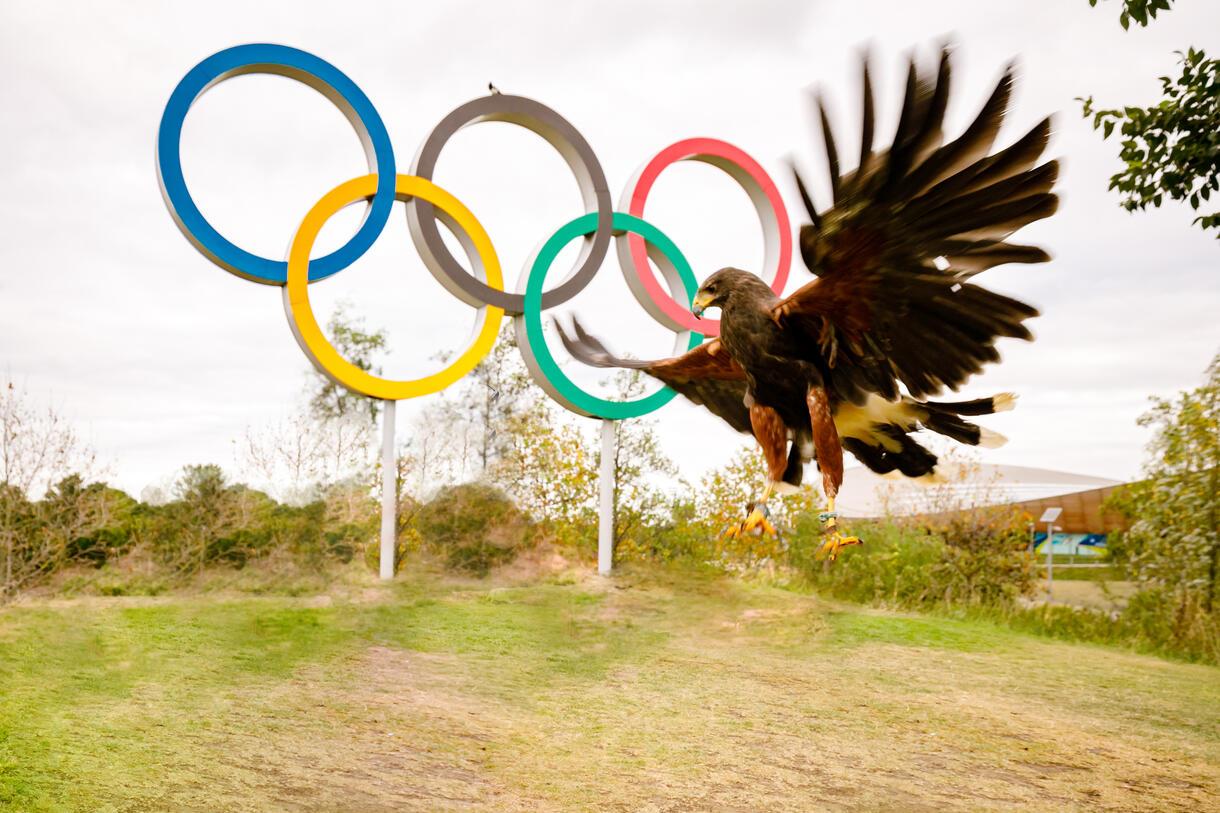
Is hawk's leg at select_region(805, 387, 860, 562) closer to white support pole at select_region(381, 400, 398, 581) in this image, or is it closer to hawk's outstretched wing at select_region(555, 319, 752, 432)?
hawk's outstretched wing at select_region(555, 319, 752, 432)

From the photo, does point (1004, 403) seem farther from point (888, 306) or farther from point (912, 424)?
point (888, 306)

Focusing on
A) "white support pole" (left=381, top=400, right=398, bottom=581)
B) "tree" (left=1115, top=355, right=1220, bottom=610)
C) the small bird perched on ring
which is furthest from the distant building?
the small bird perched on ring

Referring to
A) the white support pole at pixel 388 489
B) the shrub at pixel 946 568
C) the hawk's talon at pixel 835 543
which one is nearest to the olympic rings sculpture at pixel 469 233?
the white support pole at pixel 388 489

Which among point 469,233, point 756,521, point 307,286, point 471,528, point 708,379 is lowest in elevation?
point 471,528

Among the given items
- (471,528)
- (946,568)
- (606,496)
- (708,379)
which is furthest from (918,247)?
(946,568)

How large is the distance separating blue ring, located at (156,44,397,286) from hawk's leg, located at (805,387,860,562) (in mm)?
5265

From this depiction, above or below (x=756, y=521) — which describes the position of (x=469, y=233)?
above

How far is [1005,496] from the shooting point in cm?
989

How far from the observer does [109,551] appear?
762 cm

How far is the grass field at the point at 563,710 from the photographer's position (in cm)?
379

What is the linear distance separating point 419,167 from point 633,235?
2.09 meters

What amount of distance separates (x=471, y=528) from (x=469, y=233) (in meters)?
2.82

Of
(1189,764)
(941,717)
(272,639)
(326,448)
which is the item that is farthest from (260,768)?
(326,448)

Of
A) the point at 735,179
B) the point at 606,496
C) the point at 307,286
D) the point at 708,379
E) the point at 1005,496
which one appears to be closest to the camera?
the point at 708,379
